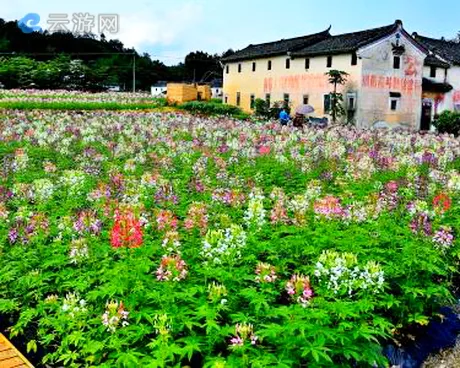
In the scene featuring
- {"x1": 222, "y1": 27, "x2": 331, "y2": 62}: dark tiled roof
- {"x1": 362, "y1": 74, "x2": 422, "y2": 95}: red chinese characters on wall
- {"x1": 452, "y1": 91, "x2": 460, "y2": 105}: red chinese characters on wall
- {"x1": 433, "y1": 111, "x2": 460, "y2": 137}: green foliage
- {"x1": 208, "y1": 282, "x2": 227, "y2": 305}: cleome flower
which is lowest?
{"x1": 208, "y1": 282, "x2": 227, "y2": 305}: cleome flower

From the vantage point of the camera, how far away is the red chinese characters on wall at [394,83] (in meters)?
35.7

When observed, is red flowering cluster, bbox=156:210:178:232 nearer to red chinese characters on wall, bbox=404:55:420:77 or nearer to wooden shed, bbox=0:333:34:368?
wooden shed, bbox=0:333:34:368

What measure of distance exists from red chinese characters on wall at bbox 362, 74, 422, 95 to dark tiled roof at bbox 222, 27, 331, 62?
719 centimetres

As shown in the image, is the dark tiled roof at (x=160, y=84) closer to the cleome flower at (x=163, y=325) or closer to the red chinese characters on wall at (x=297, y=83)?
the red chinese characters on wall at (x=297, y=83)

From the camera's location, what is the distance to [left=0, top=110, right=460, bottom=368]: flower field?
4.50 meters

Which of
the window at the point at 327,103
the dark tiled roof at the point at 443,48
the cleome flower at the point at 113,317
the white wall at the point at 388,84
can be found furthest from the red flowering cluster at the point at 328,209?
the dark tiled roof at the point at 443,48

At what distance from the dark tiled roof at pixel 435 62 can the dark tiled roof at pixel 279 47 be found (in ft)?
25.0

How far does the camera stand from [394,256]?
6.21 metres

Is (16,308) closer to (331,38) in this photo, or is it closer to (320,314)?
(320,314)

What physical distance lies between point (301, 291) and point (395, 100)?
35.1 metres

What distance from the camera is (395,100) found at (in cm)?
3750

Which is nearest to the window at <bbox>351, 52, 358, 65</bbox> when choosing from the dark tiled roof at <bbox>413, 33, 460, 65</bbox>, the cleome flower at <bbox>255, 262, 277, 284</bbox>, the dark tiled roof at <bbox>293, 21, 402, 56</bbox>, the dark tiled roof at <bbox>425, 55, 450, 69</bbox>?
the dark tiled roof at <bbox>293, 21, 402, 56</bbox>

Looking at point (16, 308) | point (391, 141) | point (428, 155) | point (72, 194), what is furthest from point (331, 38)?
point (16, 308)

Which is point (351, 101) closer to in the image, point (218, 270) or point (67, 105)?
point (67, 105)
